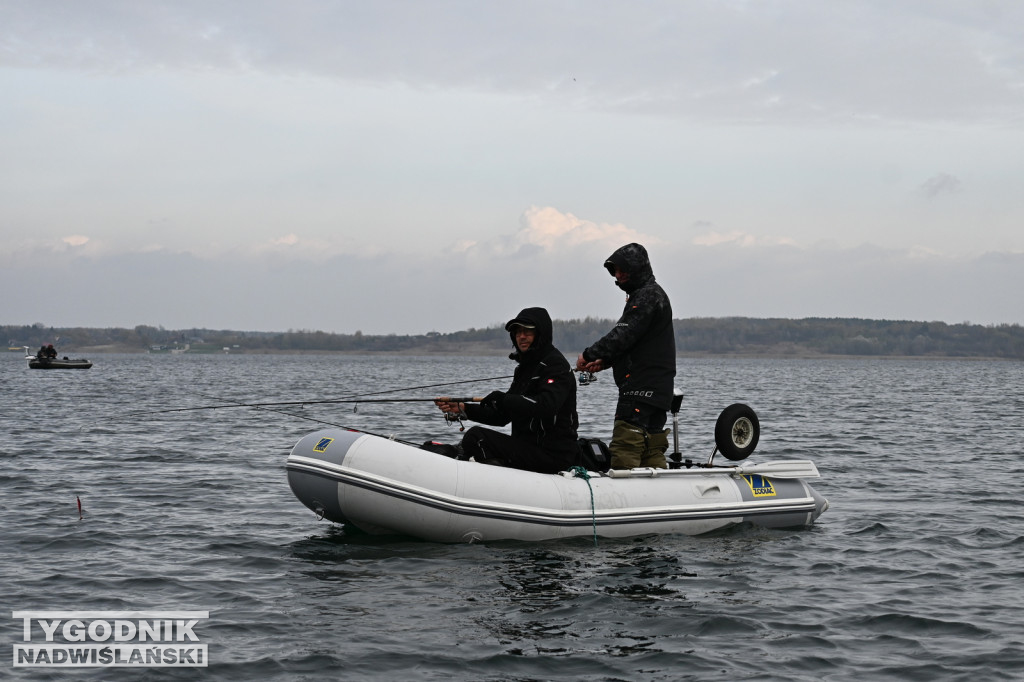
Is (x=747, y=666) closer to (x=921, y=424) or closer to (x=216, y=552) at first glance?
(x=216, y=552)

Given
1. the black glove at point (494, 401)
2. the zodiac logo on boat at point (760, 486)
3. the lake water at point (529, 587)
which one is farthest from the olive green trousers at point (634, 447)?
the black glove at point (494, 401)

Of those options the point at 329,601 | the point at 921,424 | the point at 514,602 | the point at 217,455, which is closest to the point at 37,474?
the point at 217,455

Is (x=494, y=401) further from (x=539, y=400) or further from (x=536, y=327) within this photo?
(x=536, y=327)

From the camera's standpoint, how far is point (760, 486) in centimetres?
969

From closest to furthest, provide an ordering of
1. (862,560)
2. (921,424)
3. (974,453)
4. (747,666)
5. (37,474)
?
1. (747,666)
2. (862,560)
3. (37,474)
4. (974,453)
5. (921,424)

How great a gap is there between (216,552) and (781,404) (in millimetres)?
29108

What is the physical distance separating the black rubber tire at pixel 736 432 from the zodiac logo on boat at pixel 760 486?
0.69ft

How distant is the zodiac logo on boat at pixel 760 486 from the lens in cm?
962

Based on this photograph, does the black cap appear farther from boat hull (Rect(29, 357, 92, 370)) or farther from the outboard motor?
boat hull (Rect(29, 357, 92, 370))

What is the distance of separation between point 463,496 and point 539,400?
1038 millimetres

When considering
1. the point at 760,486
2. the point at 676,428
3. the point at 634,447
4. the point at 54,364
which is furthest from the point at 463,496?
the point at 54,364

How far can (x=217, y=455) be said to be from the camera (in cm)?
1622

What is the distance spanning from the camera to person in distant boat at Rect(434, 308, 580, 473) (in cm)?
850

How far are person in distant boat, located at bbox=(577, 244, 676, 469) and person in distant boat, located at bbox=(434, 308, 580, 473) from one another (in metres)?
0.42
